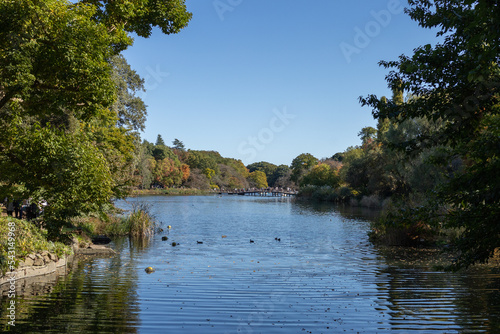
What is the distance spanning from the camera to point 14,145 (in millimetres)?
10820

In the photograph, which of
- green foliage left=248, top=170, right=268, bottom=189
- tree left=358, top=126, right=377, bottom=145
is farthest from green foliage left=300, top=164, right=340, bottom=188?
green foliage left=248, top=170, right=268, bottom=189

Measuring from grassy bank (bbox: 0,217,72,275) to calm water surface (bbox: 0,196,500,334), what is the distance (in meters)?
1.12

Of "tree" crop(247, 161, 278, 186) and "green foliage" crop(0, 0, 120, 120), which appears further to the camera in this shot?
"tree" crop(247, 161, 278, 186)

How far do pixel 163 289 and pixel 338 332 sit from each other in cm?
554

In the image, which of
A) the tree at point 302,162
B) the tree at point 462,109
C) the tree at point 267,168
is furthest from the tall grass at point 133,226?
the tree at point 267,168

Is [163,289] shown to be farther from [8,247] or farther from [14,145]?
[14,145]

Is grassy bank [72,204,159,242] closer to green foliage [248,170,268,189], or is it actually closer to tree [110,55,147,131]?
tree [110,55,147,131]

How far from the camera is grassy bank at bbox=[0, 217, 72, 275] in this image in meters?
10.6

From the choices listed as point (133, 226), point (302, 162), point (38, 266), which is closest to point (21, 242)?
point (38, 266)

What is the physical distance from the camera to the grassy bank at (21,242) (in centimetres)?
1059

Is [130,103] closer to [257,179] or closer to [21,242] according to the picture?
[21,242]

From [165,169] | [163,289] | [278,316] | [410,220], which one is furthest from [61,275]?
[165,169]

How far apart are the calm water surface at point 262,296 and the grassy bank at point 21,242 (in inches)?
43.9

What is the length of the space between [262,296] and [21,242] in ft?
23.7
